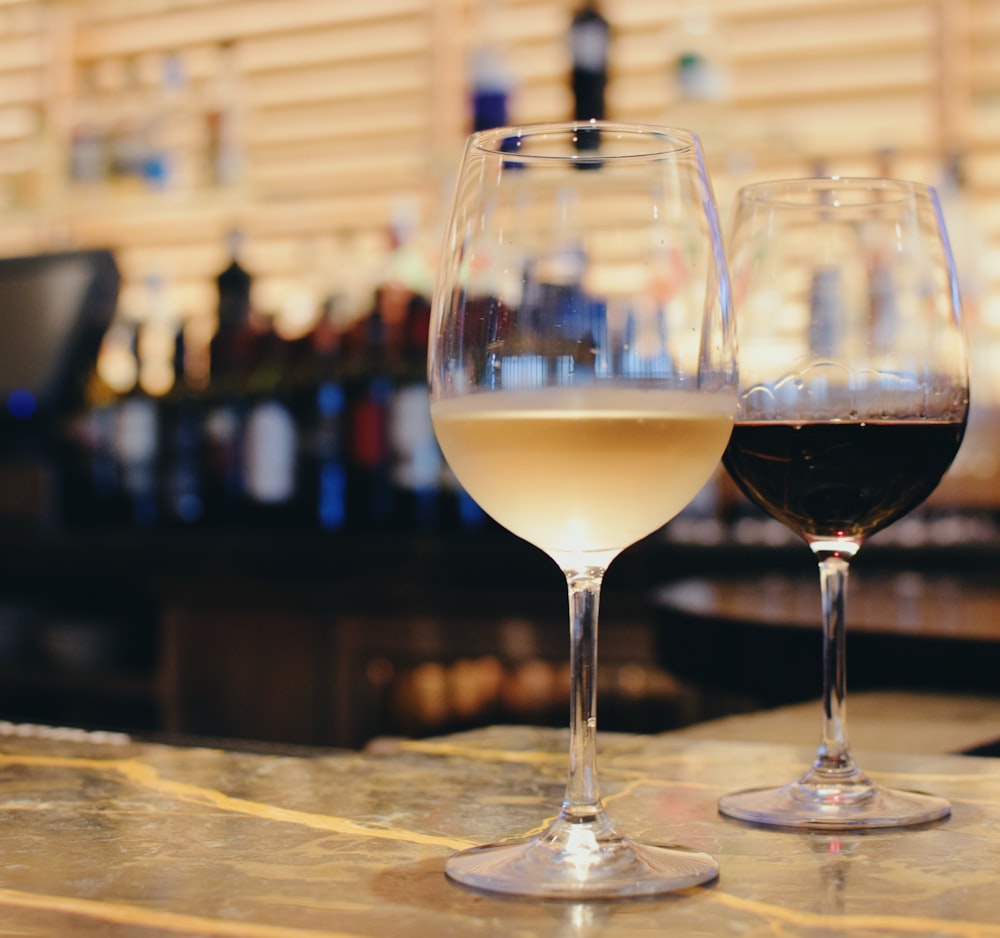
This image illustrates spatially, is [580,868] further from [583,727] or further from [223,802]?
[223,802]

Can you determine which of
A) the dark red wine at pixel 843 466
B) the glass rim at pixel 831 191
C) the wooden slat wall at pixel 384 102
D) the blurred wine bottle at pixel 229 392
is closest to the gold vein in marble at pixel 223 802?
the dark red wine at pixel 843 466

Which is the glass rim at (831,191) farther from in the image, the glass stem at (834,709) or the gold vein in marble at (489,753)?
the gold vein in marble at (489,753)

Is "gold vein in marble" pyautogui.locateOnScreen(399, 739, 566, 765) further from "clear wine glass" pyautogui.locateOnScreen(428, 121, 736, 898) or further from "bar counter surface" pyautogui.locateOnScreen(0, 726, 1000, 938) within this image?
"clear wine glass" pyautogui.locateOnScreen(428, 121, 736, 898)

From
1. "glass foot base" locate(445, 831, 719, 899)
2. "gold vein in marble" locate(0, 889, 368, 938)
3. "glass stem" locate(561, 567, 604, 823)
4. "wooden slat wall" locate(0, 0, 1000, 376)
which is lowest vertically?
"glass foot base" locate(445, 831, 719, 899)

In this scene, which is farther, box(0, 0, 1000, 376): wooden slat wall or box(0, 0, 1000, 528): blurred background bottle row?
box(0, 0, 1000, 376): wooden slat wall

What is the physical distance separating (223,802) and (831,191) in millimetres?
413

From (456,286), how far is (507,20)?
3.08m

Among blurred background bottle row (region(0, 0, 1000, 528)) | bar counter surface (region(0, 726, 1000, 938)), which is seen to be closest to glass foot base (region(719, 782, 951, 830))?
bar counter surface (region(0, 726, 1000, 938))

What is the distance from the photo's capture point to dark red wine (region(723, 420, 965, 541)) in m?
0.72

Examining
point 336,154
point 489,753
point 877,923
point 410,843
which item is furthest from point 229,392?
point 877,923

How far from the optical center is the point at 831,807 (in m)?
0.65

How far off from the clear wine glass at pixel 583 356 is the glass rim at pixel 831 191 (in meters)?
0.15

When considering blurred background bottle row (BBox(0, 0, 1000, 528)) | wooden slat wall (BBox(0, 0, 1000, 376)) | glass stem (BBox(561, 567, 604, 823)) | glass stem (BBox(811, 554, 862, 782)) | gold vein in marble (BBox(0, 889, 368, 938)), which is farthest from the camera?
wooden slat wall (BBox(0, 0, 1000, 376))

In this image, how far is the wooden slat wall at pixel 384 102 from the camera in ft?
10.0
